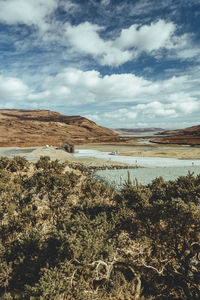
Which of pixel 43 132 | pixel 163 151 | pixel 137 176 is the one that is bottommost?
pixel 137 176

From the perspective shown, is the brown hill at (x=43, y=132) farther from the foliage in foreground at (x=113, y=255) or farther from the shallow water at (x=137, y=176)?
the foliage in foreground at (x=113, y=255)

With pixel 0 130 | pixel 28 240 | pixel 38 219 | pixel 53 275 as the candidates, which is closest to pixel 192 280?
pixel 53 275

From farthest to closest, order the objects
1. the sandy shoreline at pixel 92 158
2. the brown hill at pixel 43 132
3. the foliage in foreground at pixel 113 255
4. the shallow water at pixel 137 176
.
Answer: the brown hill at pixel 43 132 → the sandy shoreline at pixel 92 158 → the shallow water at pixel 137 176 → the foliage in foreground at pixel 113 255

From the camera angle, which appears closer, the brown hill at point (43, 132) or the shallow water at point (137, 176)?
the shallow water at point (137, 176)

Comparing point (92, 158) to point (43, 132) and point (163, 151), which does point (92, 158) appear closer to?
point (163, 151)

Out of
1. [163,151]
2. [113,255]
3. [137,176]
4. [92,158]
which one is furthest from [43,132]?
[113,255]

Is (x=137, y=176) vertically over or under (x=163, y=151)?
under

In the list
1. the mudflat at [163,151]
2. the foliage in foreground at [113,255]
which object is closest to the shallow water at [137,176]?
the foliage in foreground at [113,255]

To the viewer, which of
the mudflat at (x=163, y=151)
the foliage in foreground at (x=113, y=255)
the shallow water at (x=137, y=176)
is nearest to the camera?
the foliage in foreground at (x=113, y=255)

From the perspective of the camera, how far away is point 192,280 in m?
4.37

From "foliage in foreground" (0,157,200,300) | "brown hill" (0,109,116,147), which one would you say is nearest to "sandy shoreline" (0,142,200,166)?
"foliage in foreground" (0,157,200,300)

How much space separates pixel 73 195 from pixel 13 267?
269 inches

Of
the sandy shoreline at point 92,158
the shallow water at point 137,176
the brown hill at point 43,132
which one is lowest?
the shallow water at point 137,176

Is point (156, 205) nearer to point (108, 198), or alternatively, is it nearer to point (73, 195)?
point (108, 198)
